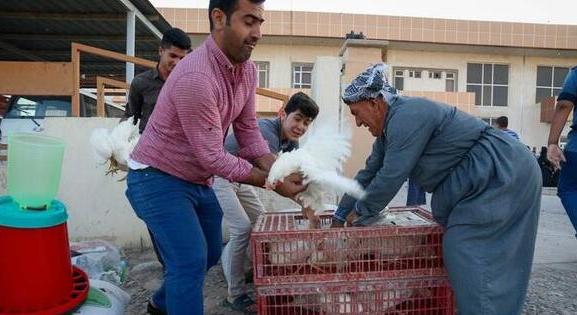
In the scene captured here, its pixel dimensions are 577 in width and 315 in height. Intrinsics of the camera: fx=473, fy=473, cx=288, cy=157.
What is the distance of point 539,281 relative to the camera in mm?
3621

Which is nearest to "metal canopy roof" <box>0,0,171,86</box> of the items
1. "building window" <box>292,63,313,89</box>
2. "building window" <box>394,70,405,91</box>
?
"building window" <box>292,63,313,89</box>

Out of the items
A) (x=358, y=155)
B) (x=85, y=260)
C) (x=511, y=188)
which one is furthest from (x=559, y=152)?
(x=85, y=260)

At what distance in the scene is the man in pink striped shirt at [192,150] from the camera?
1.87m

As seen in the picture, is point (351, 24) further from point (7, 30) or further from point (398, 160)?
point (398, 160)

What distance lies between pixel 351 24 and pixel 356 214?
16.9 m

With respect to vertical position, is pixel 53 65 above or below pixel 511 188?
above

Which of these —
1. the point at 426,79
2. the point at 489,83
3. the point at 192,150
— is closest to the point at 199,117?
the point at 192,150

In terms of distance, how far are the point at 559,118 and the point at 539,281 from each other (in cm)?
126

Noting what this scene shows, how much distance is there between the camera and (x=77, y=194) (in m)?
4.32

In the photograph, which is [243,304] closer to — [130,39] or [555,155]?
[555,155]

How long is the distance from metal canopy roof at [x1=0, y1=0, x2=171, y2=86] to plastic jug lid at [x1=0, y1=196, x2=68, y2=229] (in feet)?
21.6

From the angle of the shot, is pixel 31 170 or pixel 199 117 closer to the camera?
pixel 199 117

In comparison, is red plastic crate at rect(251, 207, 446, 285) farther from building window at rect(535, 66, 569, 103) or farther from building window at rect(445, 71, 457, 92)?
building window at rect(535, 66, 569, 103)

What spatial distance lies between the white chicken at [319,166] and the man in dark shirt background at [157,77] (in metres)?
1.40
